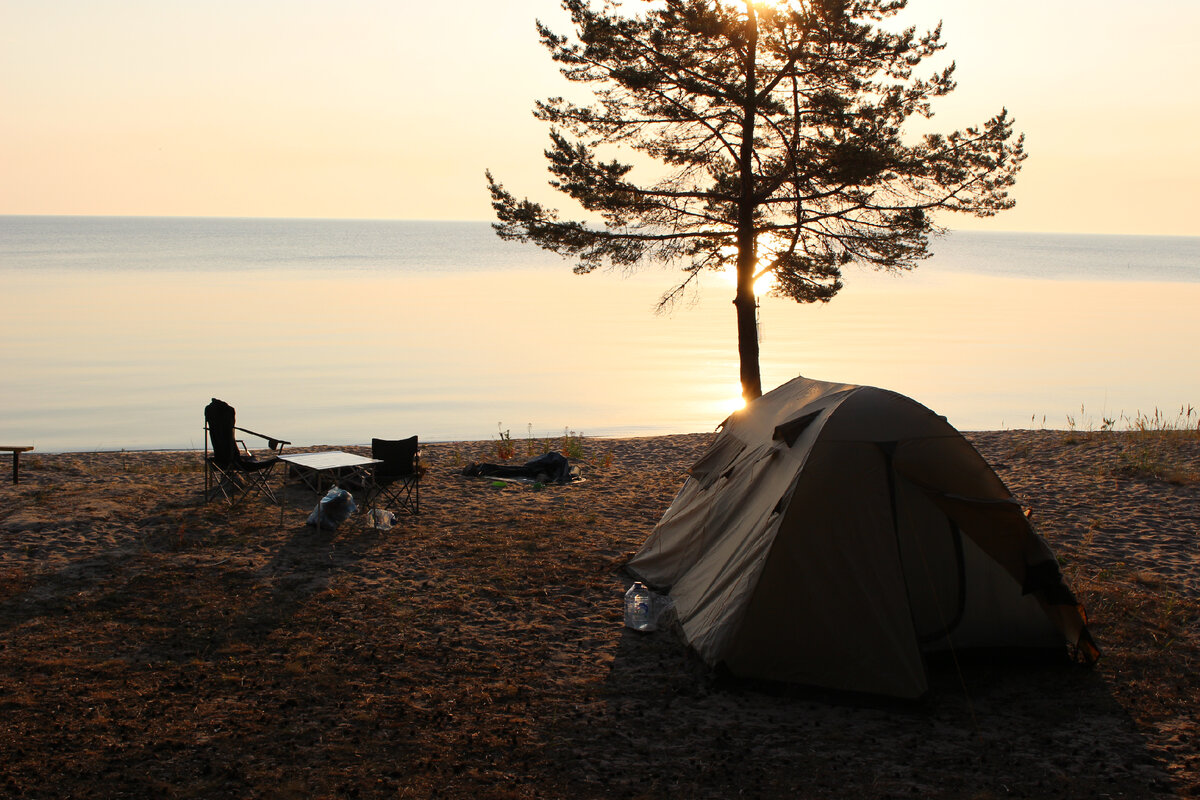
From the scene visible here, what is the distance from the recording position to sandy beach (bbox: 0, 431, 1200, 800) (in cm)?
420

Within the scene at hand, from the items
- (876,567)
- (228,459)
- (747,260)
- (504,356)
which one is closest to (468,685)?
(876,567)

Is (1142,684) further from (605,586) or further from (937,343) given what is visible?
(937,343)

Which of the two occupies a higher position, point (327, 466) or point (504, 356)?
point (504, 356)

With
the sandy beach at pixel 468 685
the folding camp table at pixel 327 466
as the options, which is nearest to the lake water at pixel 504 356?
the folding camp table at pixel 327 466

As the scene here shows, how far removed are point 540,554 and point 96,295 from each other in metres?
38.1

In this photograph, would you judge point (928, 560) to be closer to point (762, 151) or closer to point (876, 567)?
point (876, 567)

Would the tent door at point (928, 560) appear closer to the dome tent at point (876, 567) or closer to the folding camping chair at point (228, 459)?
the dome tent at point (876, 567)

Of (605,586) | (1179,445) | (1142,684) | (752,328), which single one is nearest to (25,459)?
(605,586)

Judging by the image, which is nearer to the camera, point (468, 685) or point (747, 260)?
point (468, 685)

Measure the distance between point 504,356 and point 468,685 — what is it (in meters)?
21.2

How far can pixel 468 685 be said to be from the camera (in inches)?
205

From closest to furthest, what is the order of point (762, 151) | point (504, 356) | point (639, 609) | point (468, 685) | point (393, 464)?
point (468, 685), point (639, 609), point (393, 464), point (762, 151), point (504, 356)

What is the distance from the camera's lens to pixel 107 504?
8.93 meters

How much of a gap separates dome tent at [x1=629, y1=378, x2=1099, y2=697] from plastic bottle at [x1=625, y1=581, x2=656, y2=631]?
369mm
